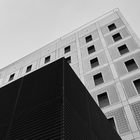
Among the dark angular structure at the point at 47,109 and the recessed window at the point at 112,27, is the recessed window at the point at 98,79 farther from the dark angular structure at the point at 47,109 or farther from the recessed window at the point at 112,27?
the dark angular structure at the point at 47,109

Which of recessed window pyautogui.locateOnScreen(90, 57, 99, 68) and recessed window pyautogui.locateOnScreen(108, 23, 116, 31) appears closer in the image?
recessed window pyautogui.locateOnScreen(90, 57, 99, 68)

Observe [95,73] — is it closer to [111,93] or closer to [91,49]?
[111,93]

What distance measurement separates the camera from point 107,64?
16.7m

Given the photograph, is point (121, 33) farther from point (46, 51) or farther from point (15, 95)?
point (15, 95)

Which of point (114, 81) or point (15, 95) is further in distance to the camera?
point (114, 81)

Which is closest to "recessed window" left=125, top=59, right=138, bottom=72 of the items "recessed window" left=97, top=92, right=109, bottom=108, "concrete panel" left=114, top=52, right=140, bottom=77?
"concrete panel" left=114, top=52, right=140, bottom=77

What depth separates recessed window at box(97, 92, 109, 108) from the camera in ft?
45.1

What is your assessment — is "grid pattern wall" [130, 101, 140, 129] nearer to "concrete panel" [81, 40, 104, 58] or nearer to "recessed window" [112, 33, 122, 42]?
"concrete panel" [81, 40, 104, 58]

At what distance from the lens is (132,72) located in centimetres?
1452

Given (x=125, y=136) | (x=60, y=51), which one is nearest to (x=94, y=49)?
(x=60, y=51)

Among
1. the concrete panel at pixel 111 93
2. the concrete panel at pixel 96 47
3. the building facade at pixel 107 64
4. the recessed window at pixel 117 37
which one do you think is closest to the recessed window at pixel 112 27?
the building facade at pixel 107 64

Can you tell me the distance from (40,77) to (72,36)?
65.8 feet

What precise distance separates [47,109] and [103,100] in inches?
431

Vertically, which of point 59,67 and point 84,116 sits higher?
point 59,67
